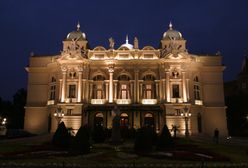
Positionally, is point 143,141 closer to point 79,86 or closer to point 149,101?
point 149,101

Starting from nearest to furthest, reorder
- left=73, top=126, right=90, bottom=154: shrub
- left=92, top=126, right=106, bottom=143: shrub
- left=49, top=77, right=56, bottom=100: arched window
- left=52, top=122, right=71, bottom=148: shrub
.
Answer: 1. left=73, top=126, right=90, bottom=154: shrub
2. left=52, top=122, right=71, bottom=148: shrub
3. left=92, top=126, right=106, bottom=143: shrub
4. left=49, top=77, right=56, bottom=100: arched window

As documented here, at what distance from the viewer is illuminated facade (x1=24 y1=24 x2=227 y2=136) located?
5253 centimetres

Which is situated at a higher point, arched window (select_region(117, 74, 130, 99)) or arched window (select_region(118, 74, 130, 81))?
arched window (select_region(118, 74, 130, 81))

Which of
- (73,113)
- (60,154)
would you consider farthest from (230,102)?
(60,154)

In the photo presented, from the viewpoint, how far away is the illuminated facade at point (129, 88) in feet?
172

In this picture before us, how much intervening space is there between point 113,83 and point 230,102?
31.4 metres

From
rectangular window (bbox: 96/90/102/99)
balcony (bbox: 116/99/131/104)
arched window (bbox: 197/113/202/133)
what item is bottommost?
arched window (bbox: 197/113/202/133)

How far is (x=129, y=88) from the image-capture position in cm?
5506

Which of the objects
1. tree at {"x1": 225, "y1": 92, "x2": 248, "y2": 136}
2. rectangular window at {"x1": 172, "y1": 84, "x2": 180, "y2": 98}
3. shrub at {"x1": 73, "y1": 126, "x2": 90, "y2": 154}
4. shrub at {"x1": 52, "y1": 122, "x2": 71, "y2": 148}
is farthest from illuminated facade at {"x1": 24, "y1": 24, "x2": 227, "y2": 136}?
shrub at {"x1": 73, "y1": 126, "x2": 90, "y2": 154}

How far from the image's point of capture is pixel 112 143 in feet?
105

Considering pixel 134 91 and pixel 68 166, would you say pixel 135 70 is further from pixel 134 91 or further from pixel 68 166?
pixel 68 166

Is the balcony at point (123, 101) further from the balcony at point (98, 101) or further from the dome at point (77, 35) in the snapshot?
the dome at point (77, 35)

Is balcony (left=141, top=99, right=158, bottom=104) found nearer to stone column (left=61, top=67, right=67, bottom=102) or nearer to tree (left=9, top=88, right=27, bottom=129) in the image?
stone column (left=61, top=67, right=67, bottom=102)

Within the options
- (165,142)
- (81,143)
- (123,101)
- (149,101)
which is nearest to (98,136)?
(165,142)
